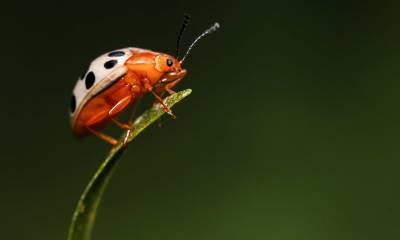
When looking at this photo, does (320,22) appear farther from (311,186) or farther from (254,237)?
(254,237)

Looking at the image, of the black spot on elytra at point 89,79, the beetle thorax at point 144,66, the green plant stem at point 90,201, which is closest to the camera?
the green plant stem at point 90,201

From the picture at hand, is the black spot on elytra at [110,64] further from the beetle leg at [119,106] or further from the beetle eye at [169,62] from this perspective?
the beetle eye at [169,62]

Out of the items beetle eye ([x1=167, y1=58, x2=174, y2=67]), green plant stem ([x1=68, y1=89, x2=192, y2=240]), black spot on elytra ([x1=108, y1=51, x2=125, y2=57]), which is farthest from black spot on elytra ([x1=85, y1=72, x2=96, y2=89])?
green plant stem ([x1=68, y1=89, x2=192, y2=240])

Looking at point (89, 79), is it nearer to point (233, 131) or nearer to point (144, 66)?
point (144, 66)

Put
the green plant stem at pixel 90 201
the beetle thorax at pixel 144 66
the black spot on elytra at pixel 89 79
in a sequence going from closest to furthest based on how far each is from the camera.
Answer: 1. the green plant stem at pixel 90 201
2. the black spot on elytra at pixel 89 79
3. the beetle thorax at pixel 144 66

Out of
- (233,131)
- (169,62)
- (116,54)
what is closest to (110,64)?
(116,54)

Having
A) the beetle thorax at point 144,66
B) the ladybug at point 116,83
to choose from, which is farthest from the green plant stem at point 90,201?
the beetle thorax at point 144,66

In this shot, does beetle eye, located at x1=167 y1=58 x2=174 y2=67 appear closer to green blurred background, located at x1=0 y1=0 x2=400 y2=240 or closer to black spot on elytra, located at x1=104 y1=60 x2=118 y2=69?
black spot on elytra, located at x1=104 y1=60 x2=118 y2=69
